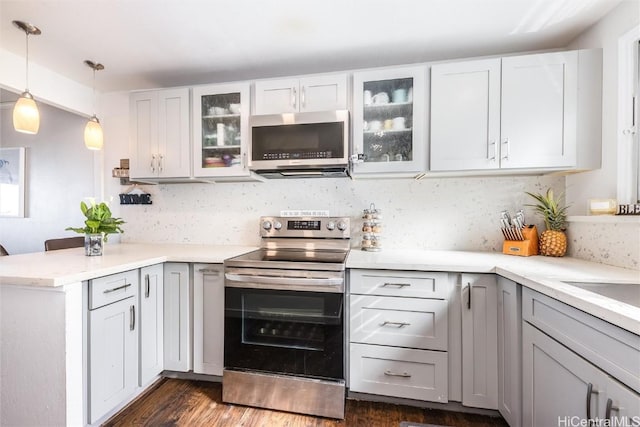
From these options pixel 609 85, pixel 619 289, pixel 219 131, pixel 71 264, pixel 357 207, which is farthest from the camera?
pixel 357 207

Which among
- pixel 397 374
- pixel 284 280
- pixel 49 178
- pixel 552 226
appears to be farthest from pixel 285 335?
pixel 49 178

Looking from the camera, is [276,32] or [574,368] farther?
[276,32]

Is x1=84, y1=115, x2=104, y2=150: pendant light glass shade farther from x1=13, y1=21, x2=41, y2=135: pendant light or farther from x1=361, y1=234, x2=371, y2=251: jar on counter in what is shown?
x1=361, y1=234, x2=371, y2=251: jar on counter

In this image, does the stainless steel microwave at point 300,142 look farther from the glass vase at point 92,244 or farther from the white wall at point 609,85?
the white wall at point 609,85

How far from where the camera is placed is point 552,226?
1.81m

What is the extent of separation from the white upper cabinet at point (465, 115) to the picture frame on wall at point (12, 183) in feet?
14.9

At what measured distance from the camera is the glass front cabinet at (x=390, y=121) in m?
1.77

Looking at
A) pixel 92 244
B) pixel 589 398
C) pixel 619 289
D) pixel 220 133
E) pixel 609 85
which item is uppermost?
pixel 609 85

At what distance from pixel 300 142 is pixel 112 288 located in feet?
4.44

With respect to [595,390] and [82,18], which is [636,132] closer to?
[595,390]

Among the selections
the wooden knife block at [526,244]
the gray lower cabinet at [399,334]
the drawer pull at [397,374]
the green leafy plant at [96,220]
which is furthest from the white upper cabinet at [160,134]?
the wooden knife block at [526,244]

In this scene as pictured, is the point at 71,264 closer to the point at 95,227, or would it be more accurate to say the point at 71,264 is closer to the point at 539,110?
the point at 95,227

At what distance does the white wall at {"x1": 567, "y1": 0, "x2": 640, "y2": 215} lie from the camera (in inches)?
56.8

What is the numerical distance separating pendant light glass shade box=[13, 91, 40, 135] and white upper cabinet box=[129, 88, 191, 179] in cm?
63
